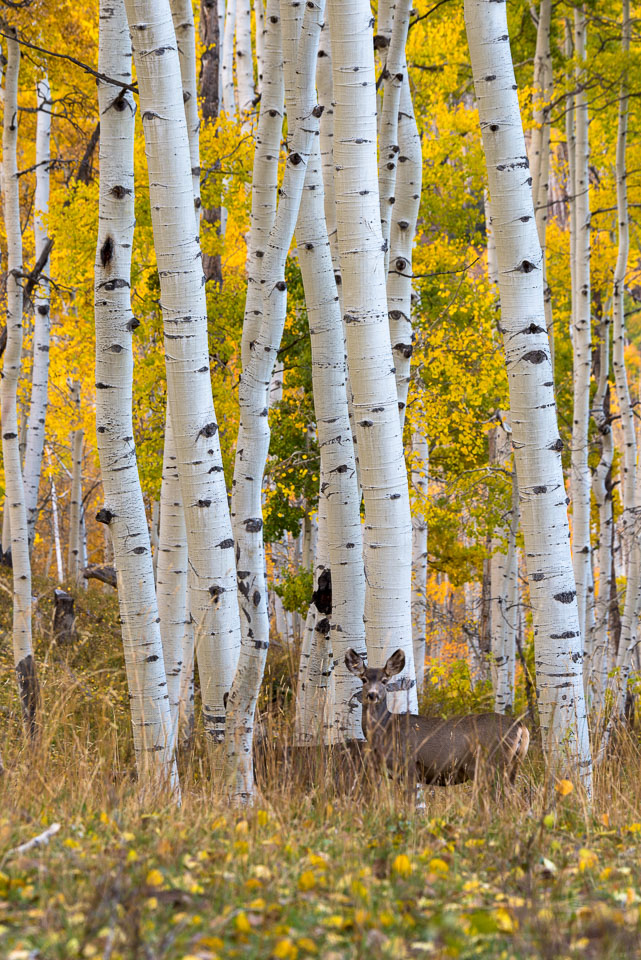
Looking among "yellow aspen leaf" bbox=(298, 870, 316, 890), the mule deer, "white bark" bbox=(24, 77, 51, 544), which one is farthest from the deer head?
"white bark" bbox=(24, 77, 51, 544)

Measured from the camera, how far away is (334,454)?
5121 millimetres

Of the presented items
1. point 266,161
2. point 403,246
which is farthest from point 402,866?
point 403,246

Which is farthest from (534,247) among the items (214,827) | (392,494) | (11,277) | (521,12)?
(521,12)

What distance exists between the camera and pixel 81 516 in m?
15.1

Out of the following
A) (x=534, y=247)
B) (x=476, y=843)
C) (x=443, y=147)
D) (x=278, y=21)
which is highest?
(x=443, y=147)

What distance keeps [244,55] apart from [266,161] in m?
7.93

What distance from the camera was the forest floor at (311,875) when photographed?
192 cm

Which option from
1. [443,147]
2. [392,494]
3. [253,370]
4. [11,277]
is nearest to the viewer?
[392,494]

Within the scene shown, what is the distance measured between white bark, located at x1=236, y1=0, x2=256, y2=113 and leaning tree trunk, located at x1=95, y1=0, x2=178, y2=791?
317 inches

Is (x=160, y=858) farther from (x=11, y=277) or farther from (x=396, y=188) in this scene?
(x=11, y=277)

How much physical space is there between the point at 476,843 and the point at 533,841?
192 mm

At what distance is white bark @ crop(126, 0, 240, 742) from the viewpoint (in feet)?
12.9

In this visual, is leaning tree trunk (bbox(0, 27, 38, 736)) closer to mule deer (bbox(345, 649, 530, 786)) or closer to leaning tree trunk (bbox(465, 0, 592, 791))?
mule deer (bbox(345, 649, 530, 786))

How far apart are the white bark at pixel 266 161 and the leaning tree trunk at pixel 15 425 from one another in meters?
2.55
